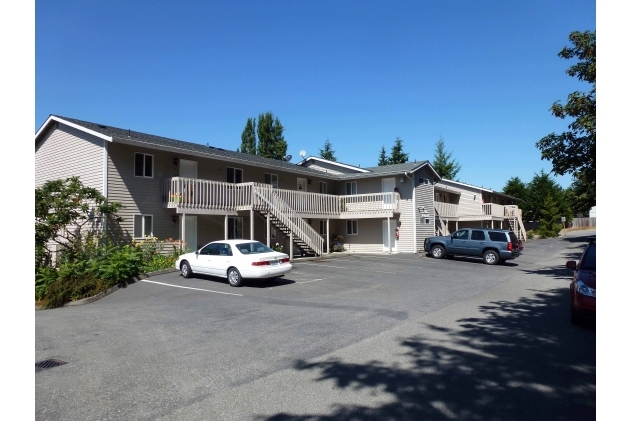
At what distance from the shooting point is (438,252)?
2562 centimetres

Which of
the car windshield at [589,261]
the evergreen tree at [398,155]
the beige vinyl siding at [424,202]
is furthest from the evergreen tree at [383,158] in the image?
the car windshield at [589,261]

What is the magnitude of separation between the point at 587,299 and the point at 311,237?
16.8 m

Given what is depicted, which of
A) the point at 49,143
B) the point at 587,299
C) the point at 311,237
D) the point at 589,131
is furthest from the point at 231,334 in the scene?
the point at 49,143

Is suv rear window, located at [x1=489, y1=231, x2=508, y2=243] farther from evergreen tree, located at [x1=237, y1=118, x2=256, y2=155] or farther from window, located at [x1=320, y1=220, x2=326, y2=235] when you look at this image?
evergreen tree, located at [x1=237, y1=118, x2=256, y2=155]

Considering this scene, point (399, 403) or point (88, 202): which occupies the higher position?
point (88, 202)

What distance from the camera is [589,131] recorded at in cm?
1535

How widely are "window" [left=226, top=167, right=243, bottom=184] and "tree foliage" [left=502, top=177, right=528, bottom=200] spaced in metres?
47.5

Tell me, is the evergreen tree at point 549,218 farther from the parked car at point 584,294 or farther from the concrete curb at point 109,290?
the parked car at point 584,294

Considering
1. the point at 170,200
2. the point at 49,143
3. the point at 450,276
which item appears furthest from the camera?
the point at 49,143

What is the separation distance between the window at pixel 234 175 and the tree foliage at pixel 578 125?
1500 centimetres

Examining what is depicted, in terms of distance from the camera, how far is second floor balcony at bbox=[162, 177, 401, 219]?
19.8 metres

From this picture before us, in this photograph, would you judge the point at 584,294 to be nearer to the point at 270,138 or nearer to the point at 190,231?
the point at 190,231

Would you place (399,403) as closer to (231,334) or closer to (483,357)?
(483,357)

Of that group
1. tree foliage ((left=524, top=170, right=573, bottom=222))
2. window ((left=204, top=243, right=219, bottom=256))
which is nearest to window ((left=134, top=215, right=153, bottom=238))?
window ((left=204, top=243, right=219, bottom=256))
